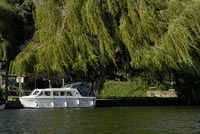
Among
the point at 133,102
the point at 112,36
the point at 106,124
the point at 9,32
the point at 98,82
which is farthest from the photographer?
the point at 9,32

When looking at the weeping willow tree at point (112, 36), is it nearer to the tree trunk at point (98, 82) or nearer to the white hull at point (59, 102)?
the white hull at point (59, 102)

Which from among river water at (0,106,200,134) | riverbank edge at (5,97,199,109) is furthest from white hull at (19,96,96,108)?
river water at (0,106,200,134)

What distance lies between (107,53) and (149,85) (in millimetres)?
12859

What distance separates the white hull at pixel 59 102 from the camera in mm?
44219

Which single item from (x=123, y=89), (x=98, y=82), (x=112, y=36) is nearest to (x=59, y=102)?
(x=98, y=82)

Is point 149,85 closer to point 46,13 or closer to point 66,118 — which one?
point 46,13

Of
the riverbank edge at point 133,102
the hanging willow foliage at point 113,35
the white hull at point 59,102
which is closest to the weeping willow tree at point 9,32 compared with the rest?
the hanging willow foliage at point 113,35

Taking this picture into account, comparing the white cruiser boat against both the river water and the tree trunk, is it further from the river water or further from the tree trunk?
the river water

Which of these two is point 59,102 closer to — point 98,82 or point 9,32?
point 98,82

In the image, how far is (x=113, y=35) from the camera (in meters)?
43.8

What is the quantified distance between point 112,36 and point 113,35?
12cm

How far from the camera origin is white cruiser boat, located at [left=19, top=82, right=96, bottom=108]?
44.3 metres

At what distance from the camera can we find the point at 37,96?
145 feet

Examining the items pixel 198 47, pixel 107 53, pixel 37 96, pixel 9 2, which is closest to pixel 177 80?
pixel 198 47
